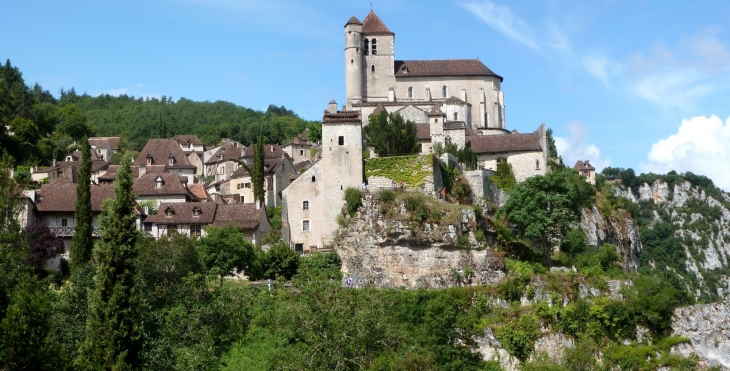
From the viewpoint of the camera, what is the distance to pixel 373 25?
101 meters

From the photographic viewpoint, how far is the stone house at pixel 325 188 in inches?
2479

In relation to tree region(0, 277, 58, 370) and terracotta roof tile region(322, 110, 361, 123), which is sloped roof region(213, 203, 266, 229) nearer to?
terracotta roof tile region(322, 110, 361, 123)

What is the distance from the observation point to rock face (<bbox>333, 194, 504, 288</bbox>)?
59.0 metres

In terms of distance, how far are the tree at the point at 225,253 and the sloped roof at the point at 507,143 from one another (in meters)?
26.6

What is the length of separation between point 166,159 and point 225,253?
3637 centimetres

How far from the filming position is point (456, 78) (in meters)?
101

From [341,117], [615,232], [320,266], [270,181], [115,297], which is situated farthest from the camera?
[615,232]

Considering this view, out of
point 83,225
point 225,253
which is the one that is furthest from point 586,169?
point 83,225

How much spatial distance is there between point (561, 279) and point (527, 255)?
16.6 feet

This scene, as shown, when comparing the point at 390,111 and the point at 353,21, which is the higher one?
the point at 353,21

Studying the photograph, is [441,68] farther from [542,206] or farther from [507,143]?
[542,206]

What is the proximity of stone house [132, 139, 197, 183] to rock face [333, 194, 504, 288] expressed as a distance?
3454cm

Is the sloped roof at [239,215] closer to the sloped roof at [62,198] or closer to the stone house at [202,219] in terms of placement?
the stone house at [202,219]

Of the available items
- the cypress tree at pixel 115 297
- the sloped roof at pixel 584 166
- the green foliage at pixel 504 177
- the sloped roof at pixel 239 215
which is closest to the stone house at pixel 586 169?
the sloped roof at pixel 584 166
